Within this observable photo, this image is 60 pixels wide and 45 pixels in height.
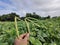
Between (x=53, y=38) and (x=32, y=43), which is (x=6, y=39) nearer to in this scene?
Answer: (x=32, y=43)

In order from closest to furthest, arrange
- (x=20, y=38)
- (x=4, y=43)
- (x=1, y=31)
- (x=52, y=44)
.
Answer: (x=20, y=38), (x=4, y=43), (x=1, y=31), (x=52, y=44)

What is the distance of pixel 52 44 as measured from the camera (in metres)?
2.25

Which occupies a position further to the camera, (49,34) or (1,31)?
(49,34)

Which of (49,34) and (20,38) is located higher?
(20,38)

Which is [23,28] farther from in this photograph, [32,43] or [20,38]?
[20,38]

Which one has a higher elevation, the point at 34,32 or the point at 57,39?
the point at 34,32

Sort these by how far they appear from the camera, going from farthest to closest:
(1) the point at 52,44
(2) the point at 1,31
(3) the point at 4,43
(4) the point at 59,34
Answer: (4) the point at 59,34
(1) the point at 52,44
(2) the point at 1,31
(3) the point at 4,43

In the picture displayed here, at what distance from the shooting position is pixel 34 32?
216 centimetres

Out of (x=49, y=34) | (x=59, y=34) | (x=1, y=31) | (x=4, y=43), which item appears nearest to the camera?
(x=4, y=43)

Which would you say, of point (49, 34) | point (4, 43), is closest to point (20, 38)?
point (4, 43)

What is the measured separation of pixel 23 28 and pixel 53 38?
0.57 m

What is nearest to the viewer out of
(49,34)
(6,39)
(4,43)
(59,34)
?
(4,43)

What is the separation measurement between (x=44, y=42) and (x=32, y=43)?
1.22 ft

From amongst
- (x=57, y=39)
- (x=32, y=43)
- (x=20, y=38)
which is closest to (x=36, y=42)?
(x=32, y=43)
